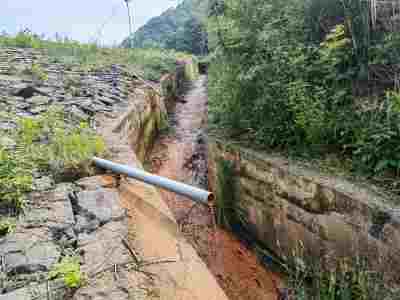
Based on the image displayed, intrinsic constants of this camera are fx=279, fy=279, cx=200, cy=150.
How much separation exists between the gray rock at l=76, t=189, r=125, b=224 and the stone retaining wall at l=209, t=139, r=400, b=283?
134 centimetres

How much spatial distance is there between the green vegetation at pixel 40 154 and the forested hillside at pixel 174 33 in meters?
19.6

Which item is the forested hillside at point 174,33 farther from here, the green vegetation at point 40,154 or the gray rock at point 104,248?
the gray rock at point 104,248

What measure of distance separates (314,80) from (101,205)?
2601mm

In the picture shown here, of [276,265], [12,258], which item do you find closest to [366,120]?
[276,265]

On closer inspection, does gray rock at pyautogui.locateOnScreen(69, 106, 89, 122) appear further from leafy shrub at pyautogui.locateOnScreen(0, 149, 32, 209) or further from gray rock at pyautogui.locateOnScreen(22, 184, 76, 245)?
gray rock at pyautogui.locateOnScreen(22, 184, 76, 245)

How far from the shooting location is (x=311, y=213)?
2.54m

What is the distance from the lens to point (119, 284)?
1.38 meters

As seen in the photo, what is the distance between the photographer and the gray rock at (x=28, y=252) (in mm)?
1440

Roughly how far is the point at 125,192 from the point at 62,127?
140cm

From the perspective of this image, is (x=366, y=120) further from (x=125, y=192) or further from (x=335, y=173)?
(x=125, y=192)

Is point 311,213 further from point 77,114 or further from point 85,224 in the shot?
point 77,114

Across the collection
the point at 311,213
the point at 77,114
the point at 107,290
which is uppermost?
the point at 77,114

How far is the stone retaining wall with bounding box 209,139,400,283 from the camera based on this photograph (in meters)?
2.02

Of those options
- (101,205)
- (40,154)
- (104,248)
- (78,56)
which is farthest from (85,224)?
(78,56)
